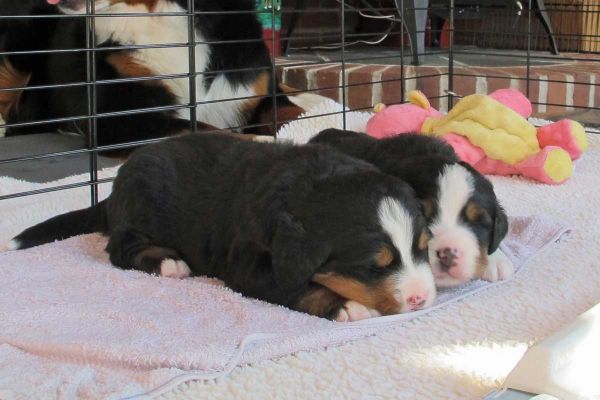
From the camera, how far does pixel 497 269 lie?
1.69 metres

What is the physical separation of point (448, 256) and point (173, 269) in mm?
568

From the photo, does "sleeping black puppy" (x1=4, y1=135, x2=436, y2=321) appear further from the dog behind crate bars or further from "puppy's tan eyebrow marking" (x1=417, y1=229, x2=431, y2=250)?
the dog behind crate bars

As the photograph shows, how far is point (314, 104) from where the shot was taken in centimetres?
340

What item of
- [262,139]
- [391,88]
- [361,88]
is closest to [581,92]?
[391,88]

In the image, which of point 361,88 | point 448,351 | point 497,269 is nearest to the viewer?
point 448,351

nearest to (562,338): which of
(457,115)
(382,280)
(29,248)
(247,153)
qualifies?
(382,280)

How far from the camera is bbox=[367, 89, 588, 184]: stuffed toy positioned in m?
2.52

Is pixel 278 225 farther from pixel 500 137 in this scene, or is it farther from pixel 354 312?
pixel 500 137

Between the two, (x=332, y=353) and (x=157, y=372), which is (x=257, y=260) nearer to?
(x=332, y=353)

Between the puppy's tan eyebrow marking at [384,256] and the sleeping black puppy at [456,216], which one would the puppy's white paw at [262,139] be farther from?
the puppy's tan eyebrow marking at [384,256]

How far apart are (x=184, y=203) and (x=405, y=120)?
1219 millimetres

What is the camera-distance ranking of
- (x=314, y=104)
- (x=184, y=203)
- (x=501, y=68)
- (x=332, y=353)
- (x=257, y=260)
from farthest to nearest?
(x=501, y=68), (x=314, y=104), (x=184, y=203), (x=257, y=260), (x=332, y=353)

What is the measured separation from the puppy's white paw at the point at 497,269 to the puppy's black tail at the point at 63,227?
36.9 inches

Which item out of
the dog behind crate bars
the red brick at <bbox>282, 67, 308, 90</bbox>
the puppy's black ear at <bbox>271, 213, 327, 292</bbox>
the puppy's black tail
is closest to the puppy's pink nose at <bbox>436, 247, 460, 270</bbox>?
the puppy's black ear at <bbox>271, 213, 327, 292</bbox>
